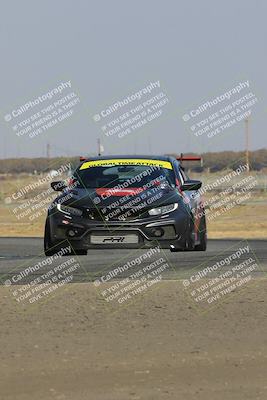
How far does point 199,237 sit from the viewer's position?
17.9 m

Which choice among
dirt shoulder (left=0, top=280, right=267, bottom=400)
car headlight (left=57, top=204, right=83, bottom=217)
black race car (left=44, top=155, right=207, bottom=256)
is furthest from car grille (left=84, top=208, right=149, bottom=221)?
dirt shoulder (left=0, top=280, right=267, bottom=400)

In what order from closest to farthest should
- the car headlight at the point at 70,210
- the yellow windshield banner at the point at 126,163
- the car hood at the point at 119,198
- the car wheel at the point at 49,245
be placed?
the car hood at the point at 119,198 < the car headlight at the point at 70,210 < the car wheel at the point at 49,245 < the yellow windshield banner at the point at 126,163

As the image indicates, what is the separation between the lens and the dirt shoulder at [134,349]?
8.74 meters

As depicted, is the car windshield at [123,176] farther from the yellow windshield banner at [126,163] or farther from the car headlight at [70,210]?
the car headlight at [70,210]

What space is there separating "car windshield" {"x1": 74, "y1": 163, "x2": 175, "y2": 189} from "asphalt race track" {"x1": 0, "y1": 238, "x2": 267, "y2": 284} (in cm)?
146

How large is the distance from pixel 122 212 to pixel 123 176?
925 mm

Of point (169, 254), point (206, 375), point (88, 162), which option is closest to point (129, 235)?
point (88, 162)

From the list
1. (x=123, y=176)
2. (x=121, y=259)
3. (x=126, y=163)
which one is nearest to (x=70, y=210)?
(x=123, y=176)

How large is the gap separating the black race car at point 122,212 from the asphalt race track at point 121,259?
21.9 inches

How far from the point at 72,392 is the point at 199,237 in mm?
9483

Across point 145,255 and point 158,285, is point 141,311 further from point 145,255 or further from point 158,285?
point 145,255

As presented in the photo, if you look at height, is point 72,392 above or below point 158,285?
above

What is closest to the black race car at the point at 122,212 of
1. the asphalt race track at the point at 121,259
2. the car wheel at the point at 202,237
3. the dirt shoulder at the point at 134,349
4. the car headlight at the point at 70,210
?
the car headlight at the point at 70,210

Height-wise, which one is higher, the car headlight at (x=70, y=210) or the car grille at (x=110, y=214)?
the car headlight at (x=70, y=210)
